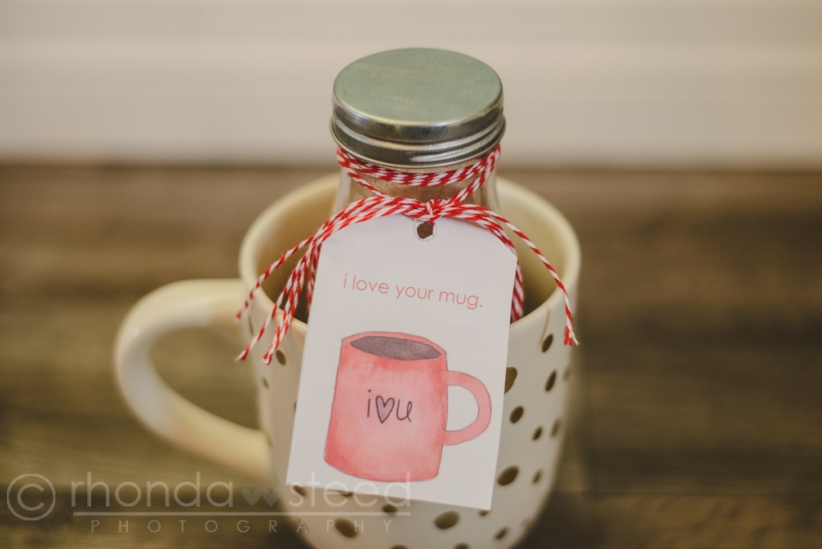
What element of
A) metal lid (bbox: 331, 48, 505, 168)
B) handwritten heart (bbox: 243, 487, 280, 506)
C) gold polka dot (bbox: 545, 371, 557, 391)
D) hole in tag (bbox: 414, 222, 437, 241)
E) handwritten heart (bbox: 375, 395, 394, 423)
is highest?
metal lid (bbox: 331, 48, 505, 168)

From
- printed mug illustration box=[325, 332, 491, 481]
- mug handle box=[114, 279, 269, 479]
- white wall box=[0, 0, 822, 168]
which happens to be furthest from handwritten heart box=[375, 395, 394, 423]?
white wall box=[0, 0, 822, 168]

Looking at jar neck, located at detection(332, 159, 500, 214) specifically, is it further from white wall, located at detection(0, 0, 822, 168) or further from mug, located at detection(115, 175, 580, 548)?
white wall, located at detection(0, 0, 822, 168)

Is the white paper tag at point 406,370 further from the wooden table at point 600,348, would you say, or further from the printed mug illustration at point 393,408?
the wooden table at point 600,348

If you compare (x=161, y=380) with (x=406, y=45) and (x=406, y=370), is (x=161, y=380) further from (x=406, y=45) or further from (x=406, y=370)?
(x=406, y=45)

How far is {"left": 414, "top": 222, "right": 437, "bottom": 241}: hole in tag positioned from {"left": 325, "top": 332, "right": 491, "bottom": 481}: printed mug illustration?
1.8 inches

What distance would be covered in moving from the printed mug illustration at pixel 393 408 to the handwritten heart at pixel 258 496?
17 cm

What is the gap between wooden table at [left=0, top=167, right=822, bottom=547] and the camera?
17.5 inches

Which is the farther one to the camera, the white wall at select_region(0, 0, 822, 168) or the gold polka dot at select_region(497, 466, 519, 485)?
the white wall at select_region(0, 0, 822, 168)

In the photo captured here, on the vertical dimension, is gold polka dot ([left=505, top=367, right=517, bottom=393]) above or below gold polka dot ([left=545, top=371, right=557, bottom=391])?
above

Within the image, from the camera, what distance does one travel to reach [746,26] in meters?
0.68

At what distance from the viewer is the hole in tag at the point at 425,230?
314mm

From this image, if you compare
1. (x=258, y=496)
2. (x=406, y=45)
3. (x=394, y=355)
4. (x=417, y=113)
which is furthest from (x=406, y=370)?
(x=406, y=45)

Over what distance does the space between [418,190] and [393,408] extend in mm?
99

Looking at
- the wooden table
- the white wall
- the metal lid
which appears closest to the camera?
the metal lid
